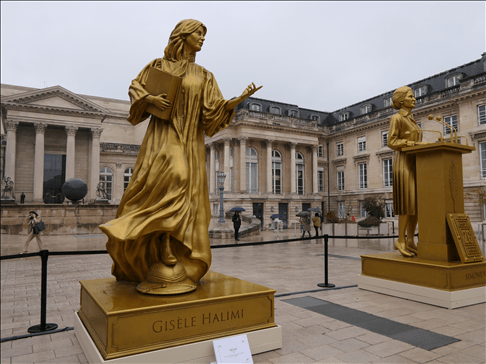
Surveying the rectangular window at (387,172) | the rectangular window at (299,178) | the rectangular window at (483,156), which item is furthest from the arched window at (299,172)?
the rectangular window at (483,156)

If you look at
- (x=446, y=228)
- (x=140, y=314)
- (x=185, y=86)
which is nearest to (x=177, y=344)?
(x=140, y=314)

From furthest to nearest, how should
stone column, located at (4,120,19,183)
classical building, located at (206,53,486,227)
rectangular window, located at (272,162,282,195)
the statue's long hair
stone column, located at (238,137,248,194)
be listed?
rectangular window, located at (272,162,282,195) < stone column, located at (238,137,248,194) < classical building, located at (206,53,486,227) < stone column, located at (4,120,19,183) < the statue's long hair

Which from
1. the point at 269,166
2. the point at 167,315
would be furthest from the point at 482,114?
the point at 167,315

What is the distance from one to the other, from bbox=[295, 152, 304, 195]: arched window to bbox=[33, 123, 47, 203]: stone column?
2883 centimetres

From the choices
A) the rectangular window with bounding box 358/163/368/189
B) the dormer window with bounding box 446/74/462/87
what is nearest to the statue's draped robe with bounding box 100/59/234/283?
the dormer window with bounding box 446/74/462/87

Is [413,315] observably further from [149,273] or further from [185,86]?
[185,86]

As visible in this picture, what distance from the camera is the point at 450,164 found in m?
5.94

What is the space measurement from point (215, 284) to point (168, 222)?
3.11 feet

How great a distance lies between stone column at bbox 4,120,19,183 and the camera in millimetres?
36344

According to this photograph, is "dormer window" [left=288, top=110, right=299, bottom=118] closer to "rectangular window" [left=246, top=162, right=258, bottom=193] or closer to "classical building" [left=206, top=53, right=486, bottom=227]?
"classical building" [left=206, top=53, right=486, bottom=227]

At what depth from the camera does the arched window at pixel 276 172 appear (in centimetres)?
4291

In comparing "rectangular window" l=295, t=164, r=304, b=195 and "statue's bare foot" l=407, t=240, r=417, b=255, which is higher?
"rectangular window" l=295, t=164, r=304, b=195

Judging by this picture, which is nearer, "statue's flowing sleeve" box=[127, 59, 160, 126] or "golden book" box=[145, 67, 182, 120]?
"golden book" box=[145, 67, 182, 120]

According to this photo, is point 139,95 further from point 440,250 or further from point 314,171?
point 314,171
